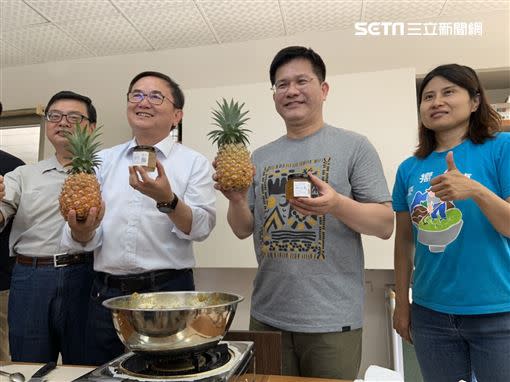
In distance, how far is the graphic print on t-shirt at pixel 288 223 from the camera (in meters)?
1.46

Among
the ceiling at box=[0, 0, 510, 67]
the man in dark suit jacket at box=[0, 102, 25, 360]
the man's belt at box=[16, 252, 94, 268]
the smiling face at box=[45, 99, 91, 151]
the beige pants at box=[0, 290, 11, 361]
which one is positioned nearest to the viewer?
the man's belt at box=[16, 252, 94, 268]

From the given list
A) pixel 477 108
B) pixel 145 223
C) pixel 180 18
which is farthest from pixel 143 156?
pixel 180 18

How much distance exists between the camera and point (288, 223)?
4.95 feet

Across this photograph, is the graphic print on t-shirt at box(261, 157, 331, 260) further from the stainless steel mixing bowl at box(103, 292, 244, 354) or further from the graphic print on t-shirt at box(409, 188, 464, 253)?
the stainless steel mixing bowl at box(103, 292, 244, 354)

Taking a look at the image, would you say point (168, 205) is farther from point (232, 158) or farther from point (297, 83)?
point (297, 83)

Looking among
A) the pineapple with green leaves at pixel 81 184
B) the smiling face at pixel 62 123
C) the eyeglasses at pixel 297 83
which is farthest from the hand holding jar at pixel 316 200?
the smiling face at pixel 62 123

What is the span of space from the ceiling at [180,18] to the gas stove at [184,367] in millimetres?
2673

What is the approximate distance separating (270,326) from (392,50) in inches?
104

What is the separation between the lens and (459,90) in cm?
148

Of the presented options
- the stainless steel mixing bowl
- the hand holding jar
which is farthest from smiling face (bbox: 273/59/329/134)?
the stainless steel mixing bowl

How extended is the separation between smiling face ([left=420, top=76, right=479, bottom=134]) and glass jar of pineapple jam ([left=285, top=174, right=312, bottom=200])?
644 millimetres

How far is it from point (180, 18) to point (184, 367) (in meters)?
2.92

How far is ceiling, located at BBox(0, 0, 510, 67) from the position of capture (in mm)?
2965

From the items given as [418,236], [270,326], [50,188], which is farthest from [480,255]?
[50,188]
